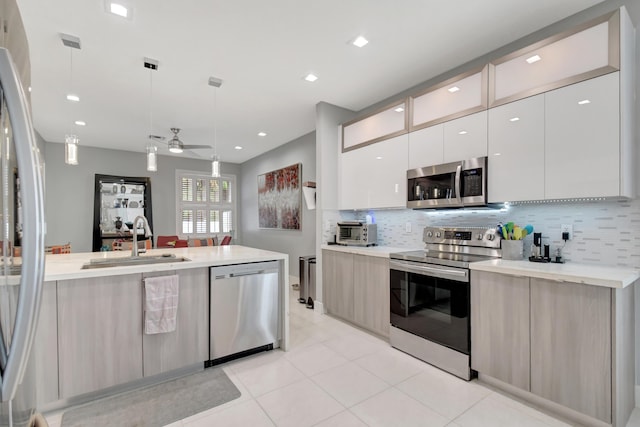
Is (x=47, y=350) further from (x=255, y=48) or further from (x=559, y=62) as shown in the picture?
(x=559, y=62)

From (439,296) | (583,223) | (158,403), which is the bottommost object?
(158,403)

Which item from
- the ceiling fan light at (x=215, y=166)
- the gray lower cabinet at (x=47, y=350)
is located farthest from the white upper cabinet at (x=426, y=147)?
the gray lower cabinet at (x=47, y=350)

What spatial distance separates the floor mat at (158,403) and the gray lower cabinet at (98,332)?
12 cm

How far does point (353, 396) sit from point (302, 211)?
3640 millimetres

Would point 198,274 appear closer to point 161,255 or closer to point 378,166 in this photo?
point 161,255

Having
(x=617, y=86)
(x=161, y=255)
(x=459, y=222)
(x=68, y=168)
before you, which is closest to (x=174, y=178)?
(x=68, y=168)

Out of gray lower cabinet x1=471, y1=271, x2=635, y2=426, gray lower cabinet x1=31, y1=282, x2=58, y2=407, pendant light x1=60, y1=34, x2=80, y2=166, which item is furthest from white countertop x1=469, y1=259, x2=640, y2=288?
pendant light x1=60, y1=34, x2=80, y2=166

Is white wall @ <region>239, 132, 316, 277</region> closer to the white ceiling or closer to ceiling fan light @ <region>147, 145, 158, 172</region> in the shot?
the white ceiling

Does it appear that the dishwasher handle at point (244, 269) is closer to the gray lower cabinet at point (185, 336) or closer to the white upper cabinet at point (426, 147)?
the gray lower cabinet at point (185, 336)

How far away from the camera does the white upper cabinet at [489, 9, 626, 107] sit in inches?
74.0

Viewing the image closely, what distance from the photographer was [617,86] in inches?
72.6

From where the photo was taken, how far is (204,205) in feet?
25.0

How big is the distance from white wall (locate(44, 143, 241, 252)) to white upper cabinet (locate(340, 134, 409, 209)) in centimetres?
499

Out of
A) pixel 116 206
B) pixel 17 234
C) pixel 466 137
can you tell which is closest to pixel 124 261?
pixel 17 234
